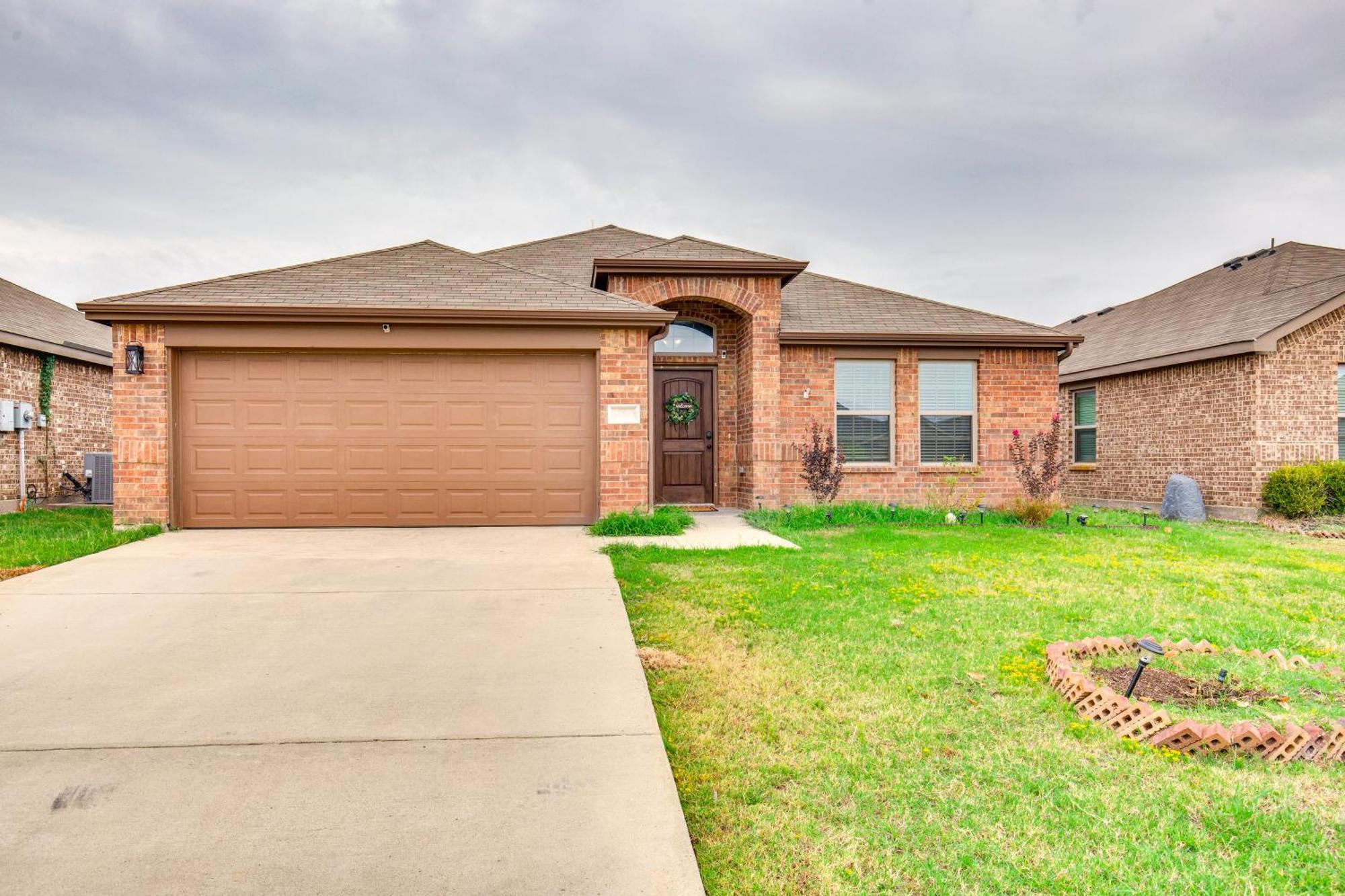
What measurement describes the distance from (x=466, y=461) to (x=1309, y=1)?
49.0 ft

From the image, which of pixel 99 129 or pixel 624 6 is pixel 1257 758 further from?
pixel 99 129

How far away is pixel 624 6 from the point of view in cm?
1217

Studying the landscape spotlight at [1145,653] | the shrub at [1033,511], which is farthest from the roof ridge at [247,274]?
the landscape spotlight at [1145,653]

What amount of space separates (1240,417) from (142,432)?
53.8 ft

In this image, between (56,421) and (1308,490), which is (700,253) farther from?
(56,421)

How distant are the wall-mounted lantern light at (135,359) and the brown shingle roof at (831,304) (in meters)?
6.61

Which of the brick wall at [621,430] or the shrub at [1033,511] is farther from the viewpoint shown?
the shrub at [1033,511]

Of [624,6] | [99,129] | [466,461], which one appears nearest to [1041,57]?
[624,6]

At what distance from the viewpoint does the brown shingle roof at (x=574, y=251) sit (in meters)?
13.8

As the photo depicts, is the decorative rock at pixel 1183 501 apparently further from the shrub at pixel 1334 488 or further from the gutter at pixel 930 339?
the gutter at pixel 930 339

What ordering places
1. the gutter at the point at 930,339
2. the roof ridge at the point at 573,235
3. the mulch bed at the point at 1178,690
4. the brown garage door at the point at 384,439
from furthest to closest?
the roof ridge at the point at 573,235 → the gutter at the point at 930,339 → the brown garage door at the point at 384,439 → the mulch bed at the point at 1178,690

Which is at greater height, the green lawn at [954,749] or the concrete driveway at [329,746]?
the concrete driveway at [329,746]

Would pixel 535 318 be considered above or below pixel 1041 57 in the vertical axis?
below

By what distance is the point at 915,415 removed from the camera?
476 inches
